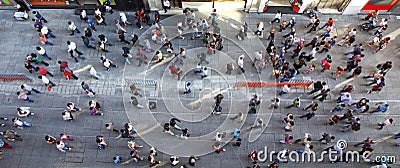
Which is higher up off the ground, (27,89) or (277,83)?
(277,83)

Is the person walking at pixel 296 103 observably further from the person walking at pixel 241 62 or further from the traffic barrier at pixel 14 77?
the traffic barrier at pixel 14 77

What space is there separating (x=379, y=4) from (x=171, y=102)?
17.2 meters

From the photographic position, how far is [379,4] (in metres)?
23.0

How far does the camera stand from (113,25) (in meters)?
23.1

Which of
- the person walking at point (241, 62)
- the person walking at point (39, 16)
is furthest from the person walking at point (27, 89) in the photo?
the person walking at point (241, 62)

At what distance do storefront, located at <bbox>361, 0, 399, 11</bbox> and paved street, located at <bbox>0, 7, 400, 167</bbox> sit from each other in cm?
150

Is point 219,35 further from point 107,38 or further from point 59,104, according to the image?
point 59,104

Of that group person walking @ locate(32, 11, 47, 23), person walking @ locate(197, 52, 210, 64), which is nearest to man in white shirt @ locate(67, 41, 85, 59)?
person walking @ locate(32, 11, 47, 23)

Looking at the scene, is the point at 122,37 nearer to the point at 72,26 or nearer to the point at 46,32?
the point at 72,26

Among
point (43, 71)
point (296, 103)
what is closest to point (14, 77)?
point (43, 71)

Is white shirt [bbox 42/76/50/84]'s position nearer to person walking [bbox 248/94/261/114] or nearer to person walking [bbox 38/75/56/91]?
person walking [bbox 38/75/56/91]

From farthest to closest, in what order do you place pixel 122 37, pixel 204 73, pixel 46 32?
pixel 46 32
pixel 122 37
pixel 204 73

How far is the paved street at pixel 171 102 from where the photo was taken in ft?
60.1

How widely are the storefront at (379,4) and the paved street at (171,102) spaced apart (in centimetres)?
150
